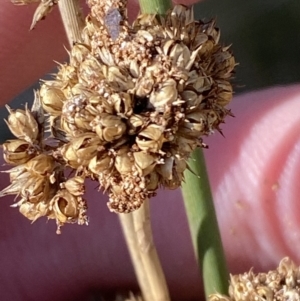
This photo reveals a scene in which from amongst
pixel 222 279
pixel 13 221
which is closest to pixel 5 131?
pixel 13 221

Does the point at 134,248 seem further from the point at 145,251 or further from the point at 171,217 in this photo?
the point at 171,217

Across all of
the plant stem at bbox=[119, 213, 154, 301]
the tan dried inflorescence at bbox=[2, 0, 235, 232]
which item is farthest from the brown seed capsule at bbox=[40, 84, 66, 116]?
the plant stem at bbox=[119, 213, 154, 301]

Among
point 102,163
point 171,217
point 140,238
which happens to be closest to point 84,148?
point 102,163

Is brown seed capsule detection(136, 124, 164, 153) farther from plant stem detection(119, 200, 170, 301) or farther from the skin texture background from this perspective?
the skin texture background

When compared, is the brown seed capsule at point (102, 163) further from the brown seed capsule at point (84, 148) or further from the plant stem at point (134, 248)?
the plant stem at point (134, 248)

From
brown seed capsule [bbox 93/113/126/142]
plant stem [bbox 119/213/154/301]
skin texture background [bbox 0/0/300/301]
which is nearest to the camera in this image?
brown seed capsule [bbox 93/113/126/142]

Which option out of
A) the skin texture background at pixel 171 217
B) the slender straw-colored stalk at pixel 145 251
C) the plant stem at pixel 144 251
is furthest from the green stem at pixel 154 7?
the skin texture background at pixel 171 217

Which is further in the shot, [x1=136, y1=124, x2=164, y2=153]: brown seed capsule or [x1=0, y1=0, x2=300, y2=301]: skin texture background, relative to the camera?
[x1=0, y1=0, x2=300, y2=301]: skin texture background
